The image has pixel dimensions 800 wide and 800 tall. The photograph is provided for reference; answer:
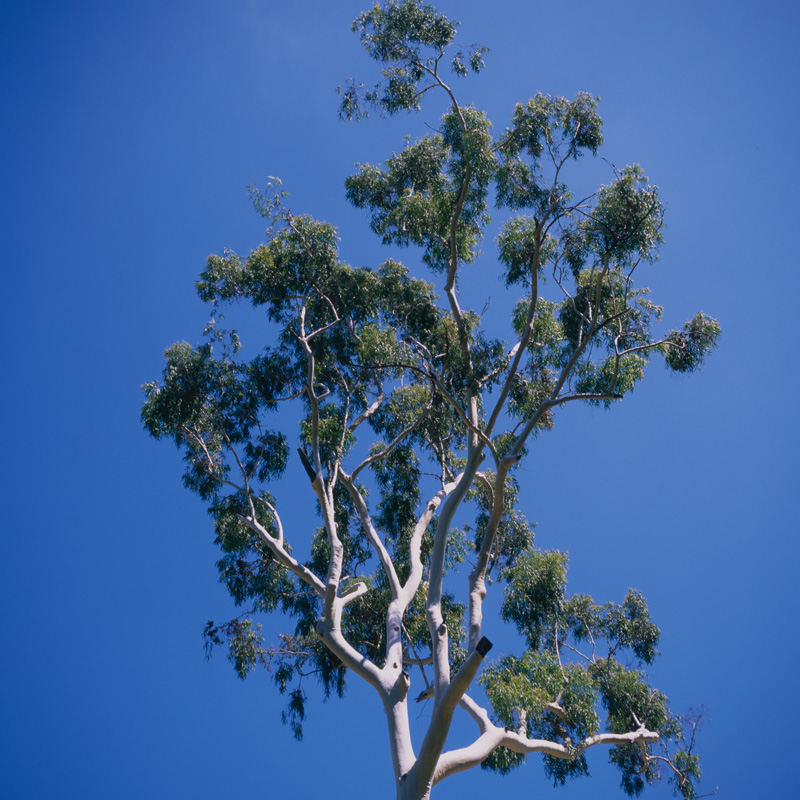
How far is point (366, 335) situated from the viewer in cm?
804

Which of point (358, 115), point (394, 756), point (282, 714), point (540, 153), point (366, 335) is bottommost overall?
point (394, 756)

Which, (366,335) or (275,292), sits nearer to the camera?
(366,335)

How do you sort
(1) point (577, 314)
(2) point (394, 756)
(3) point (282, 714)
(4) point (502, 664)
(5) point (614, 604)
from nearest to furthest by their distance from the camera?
(2) point (394, 756) < (4) point (502, 664) < (1) point (577, 314) < (3) point (282, 714) < (5) point (614, 604)

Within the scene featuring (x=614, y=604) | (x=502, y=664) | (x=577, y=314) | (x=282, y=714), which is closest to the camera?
(x=502, y=664)

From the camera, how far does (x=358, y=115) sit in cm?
908

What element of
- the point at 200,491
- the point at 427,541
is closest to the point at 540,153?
the point at 427,541

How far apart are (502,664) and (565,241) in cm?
492

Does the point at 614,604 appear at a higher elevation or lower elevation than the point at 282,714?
higher

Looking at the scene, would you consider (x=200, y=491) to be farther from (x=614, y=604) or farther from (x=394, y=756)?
(x=614, y=604)

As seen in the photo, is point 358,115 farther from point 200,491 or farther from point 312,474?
point 200,491

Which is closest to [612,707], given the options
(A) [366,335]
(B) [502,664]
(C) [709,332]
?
(B) [502,664]

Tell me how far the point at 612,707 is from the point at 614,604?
5.21 ft

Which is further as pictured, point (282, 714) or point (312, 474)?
point (282, 714)

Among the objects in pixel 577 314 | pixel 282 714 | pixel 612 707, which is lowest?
pixel 282 714
